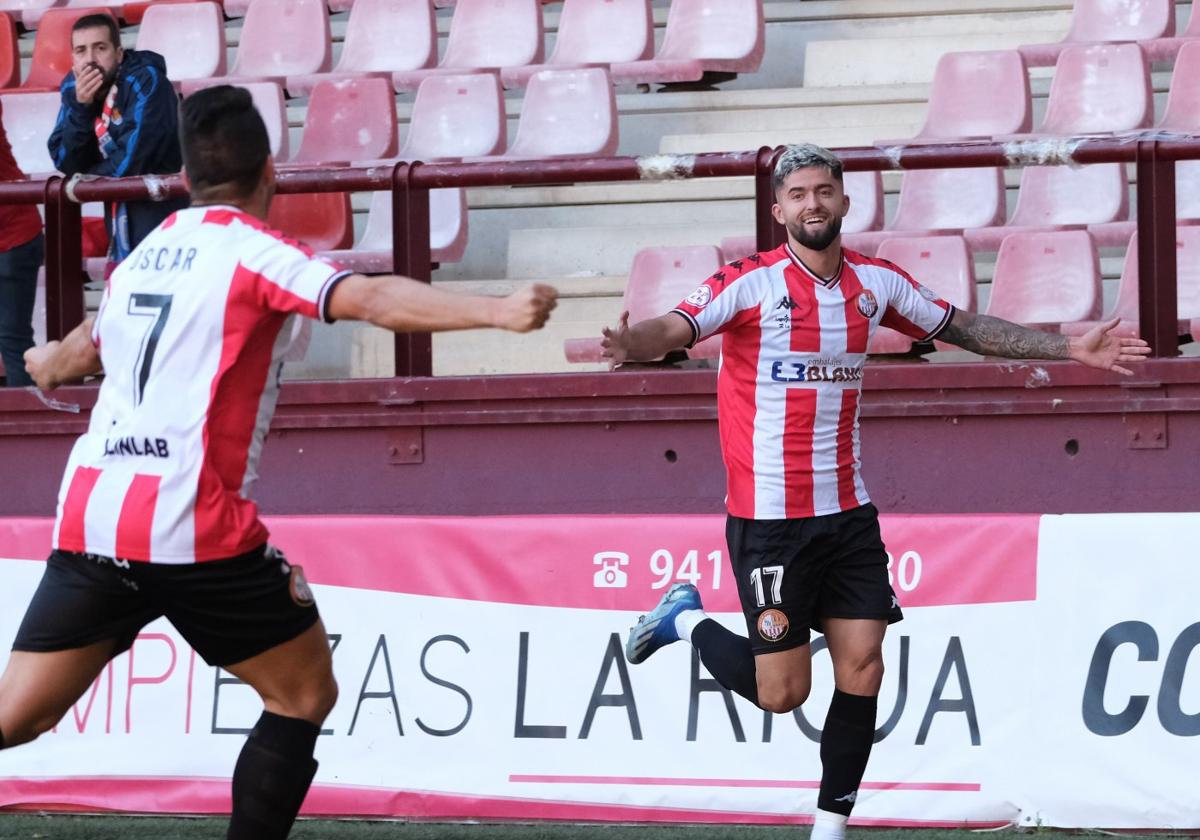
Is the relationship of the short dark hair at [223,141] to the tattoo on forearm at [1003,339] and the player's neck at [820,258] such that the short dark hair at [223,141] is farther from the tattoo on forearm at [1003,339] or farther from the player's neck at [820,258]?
the tattoo on forearm at [1003,339]

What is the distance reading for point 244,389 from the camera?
4199 mm

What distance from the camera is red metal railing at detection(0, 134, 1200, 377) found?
6574 mm

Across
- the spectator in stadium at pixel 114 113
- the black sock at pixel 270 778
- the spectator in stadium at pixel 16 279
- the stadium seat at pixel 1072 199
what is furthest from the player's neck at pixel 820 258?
the spectator in stadium at pixel 16 279

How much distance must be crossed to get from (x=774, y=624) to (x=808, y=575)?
184 millimetres

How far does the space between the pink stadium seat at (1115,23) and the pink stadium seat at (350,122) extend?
3.57m

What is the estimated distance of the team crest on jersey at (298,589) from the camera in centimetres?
439

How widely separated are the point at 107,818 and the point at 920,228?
4.93m

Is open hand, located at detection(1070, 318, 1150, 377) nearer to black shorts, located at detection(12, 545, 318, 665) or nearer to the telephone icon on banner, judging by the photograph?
the telephone icon on banner

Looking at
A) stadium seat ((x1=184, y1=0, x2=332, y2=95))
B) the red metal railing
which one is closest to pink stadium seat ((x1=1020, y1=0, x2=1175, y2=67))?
the red metal railing

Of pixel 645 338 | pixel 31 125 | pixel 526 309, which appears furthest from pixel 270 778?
pixel 31 125

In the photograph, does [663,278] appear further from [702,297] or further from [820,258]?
[702,297]

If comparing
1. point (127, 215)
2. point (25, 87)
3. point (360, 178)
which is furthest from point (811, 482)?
point (25, 87)

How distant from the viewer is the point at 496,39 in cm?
1108

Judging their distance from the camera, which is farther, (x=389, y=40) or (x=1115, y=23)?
(x=389, y=40)
